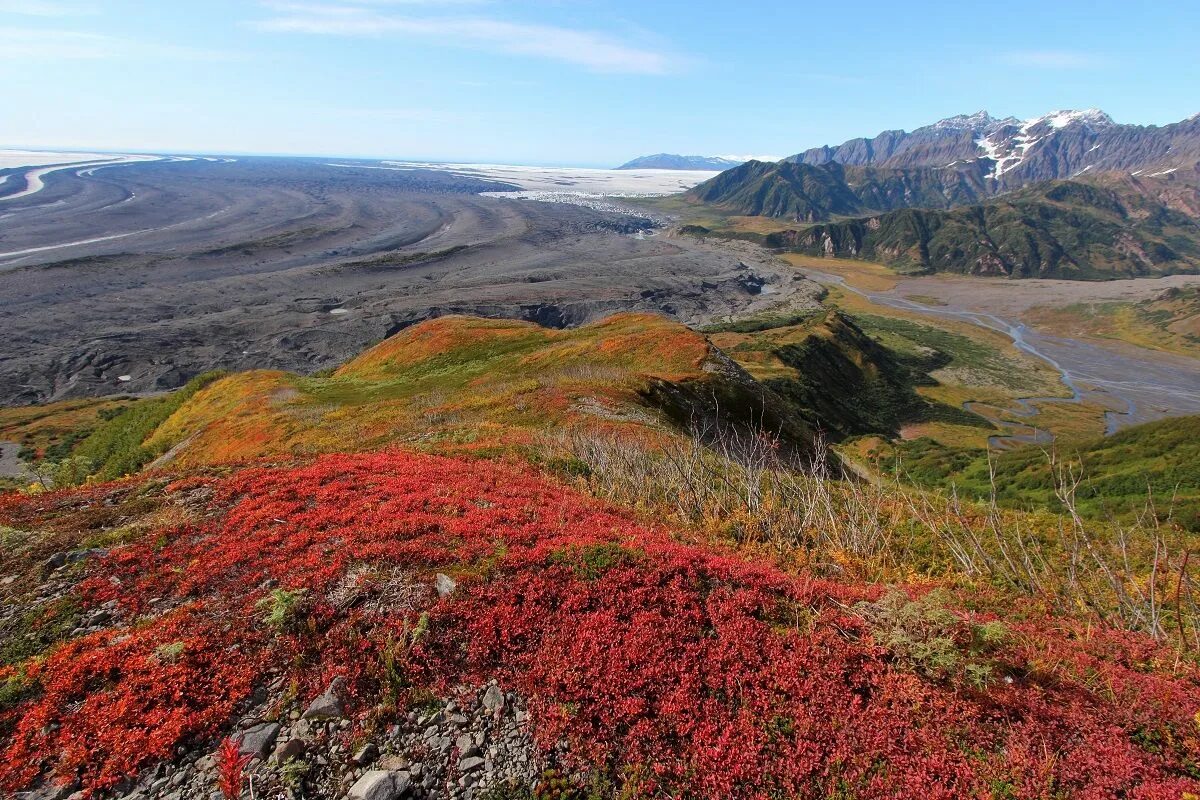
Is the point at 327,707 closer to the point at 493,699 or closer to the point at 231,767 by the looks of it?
the point at 231,767

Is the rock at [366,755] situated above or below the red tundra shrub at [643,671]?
below

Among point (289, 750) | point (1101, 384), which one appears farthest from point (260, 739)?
point (1101, 384)

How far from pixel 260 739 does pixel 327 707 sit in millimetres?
729

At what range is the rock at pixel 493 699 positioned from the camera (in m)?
6.86

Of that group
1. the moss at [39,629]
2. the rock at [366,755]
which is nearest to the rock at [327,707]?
the rock at [366,755]

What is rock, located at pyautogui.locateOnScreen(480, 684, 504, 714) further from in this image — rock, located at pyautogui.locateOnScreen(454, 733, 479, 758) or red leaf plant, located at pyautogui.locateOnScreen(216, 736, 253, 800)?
red leaf plant, located at pyautogui.locateOnScreen(216, 736, 253, 800)

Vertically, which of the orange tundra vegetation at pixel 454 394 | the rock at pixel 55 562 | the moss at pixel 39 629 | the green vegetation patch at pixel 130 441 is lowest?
the green vegetation patch at pixel 130 441

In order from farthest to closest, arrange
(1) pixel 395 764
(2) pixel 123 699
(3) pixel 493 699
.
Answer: (3) pixel 493 699, (2) pixel 123 699, (1) pixel 395 764

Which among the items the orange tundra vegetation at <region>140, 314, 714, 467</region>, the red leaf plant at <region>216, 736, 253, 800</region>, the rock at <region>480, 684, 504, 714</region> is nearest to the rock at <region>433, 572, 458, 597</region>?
the rock at <region>480, 684, 504, 714</region>

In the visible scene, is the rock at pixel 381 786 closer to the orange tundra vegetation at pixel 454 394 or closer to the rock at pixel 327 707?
the rock at pixel 327 707

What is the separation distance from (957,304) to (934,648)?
222110 mm

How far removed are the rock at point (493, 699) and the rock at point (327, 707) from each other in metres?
1.73

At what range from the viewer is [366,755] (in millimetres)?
6254

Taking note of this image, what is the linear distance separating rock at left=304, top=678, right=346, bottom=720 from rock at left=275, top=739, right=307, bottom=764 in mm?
396
